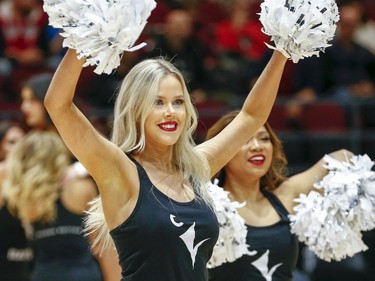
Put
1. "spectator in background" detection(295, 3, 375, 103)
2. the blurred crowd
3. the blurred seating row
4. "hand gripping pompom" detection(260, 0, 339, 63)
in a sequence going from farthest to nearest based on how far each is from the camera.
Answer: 1. "spectator in background" detection(295, 3, 375, 103)
2. the blurred crowd
3. the blurred seating row
4. "hand gripping pompom" detection(260, 0, 339, 63)

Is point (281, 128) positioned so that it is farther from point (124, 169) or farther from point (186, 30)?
point (124, 169)

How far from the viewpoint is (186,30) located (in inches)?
322

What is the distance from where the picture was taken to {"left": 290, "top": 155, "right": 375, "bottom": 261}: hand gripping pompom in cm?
389

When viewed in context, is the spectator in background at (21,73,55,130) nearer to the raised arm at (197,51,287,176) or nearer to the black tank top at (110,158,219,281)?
the raised arm at (197,51,287,176)

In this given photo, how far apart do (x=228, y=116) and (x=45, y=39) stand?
192 inches

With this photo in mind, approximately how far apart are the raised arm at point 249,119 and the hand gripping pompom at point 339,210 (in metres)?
0.65

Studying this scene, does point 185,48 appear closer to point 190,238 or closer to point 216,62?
point 216,62

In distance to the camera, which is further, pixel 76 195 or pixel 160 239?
pixel 76 195

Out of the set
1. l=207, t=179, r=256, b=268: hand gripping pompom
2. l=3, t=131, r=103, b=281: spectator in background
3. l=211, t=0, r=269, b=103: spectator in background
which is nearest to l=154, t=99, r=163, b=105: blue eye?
l=207, t=179, r=256, b=268: hand gripping pompom

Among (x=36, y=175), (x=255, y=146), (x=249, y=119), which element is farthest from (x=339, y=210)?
(x=36, y=175)

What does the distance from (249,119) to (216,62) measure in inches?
192

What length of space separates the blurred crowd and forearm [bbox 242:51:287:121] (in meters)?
3.55

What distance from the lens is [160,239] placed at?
2918mm

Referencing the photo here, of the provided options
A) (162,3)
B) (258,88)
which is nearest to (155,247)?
(258,88)
